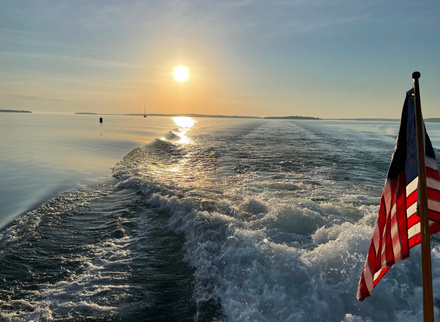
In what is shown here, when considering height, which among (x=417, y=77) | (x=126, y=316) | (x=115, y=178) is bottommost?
(x=126, y=316)

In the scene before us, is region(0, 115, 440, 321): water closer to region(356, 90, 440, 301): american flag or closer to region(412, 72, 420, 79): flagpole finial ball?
region(356, 90, 440, 301): american flag

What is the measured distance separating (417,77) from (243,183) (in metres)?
10.9

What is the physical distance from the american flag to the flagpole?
0.95 ft

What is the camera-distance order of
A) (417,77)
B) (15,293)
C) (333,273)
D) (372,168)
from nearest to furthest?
(417,77) < (15,293) < (333,273) < (372,168)

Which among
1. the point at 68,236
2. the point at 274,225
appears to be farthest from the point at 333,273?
the point at 68,236

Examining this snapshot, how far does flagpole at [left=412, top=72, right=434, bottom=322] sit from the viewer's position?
2439 mm

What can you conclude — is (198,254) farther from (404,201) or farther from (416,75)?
(416,75)

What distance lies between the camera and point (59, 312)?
4.78 m

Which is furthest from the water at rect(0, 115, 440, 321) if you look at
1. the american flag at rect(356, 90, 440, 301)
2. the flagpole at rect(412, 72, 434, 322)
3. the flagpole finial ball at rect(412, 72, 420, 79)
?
the flagpole finial ball at rect(412, 72, 420, 79)

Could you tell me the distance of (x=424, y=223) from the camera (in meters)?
2.55

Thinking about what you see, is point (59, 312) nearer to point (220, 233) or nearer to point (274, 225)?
point (220, 233)

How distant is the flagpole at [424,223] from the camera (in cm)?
244

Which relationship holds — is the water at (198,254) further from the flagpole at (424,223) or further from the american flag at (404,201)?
the flagpole at (424,223)

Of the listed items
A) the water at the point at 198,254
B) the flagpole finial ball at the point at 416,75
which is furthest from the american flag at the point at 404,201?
the water at the point at 198,254
